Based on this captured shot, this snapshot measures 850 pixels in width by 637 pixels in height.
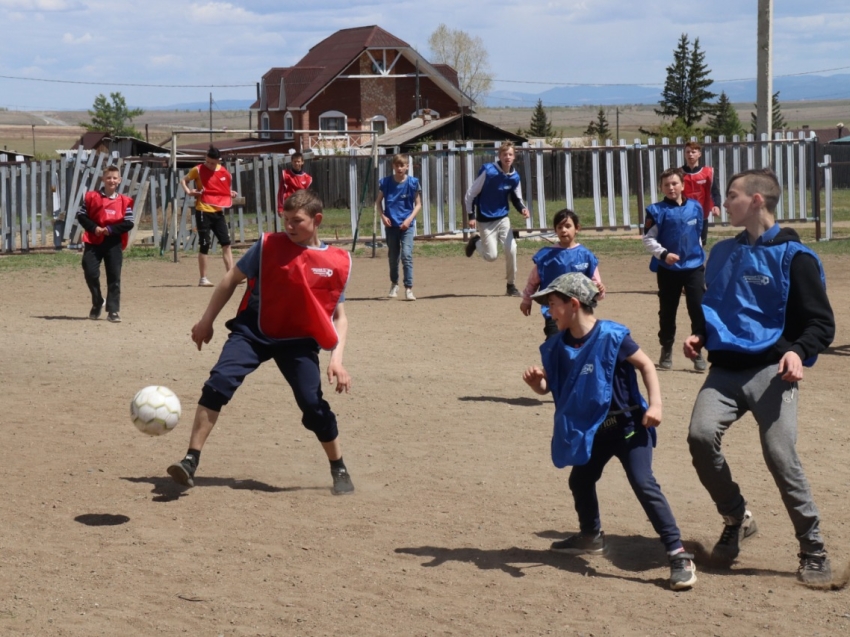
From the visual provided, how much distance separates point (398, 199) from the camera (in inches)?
572

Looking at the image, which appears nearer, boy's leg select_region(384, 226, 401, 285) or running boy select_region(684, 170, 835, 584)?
running boy select_region(684, 170, 835, 584)

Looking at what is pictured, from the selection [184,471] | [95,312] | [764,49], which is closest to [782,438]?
[184,471]

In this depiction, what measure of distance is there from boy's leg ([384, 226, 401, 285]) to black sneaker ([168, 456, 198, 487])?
8243 mm

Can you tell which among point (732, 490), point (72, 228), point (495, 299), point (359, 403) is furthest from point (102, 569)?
point (72, 228)

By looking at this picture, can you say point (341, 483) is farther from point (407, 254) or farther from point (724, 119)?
point (724, 119)

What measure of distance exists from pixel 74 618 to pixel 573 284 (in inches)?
100

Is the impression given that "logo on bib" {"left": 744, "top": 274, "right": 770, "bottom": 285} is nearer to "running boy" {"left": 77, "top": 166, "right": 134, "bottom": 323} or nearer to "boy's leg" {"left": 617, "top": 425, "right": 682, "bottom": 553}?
"boy's leg" {"left": 617, "top": 425, "right": 682, "bottom": 553}

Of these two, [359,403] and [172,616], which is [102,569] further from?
[359,403]

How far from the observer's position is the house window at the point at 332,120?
200 feet

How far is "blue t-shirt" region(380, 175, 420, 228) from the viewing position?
14.5 m

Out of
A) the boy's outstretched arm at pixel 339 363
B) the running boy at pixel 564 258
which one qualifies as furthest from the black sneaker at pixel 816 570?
the running boy at pixel 564 258

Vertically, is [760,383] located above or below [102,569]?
above

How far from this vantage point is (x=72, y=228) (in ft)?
71.4

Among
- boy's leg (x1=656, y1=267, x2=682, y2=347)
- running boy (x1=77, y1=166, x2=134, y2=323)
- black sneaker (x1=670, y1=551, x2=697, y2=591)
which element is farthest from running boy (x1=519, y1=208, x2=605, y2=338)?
running boy (x1=77, y1=166, x2=134, y2=323)
